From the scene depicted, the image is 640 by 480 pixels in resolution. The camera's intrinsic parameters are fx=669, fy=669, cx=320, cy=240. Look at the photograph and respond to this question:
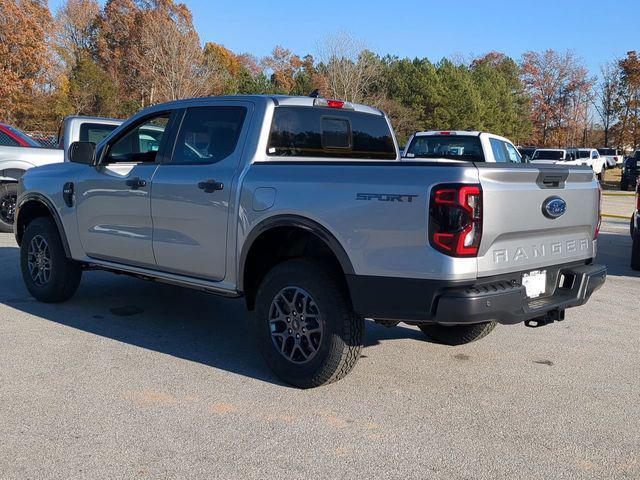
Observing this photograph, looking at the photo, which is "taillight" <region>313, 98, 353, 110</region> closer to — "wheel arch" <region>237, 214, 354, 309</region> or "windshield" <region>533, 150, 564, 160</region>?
"wheel arch" <region>237, 214, 354, 309</region>

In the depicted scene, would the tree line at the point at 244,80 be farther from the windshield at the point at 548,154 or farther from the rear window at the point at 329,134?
the rear window at the point at 329,134

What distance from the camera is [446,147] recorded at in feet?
38.1

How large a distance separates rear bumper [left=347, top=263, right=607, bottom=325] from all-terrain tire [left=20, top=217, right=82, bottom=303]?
350 centimetres

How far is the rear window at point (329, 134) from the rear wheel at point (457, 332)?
1.59 metres

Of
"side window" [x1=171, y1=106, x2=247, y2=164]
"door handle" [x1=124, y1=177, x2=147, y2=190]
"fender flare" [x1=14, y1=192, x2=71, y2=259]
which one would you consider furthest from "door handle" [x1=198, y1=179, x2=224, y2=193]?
"fender flare" [x1=14, y1=192, x2=71, y2=259]

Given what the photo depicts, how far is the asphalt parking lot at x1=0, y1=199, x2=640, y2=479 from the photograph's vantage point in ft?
11.2

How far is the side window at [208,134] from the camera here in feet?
16.5

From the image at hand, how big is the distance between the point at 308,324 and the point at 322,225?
2.23 ft

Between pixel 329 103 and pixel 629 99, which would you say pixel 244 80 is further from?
pixel 329 103

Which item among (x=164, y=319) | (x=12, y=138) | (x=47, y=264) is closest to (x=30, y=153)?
(x=12, y=138)

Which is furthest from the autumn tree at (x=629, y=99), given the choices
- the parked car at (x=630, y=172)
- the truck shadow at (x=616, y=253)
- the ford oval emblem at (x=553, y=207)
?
the ford oval emblem at (x=553, y=207)

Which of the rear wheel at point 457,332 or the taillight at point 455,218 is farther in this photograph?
the rear wheel at point 457,332

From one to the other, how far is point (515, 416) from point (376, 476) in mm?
1201

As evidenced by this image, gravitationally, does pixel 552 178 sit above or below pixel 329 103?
below
